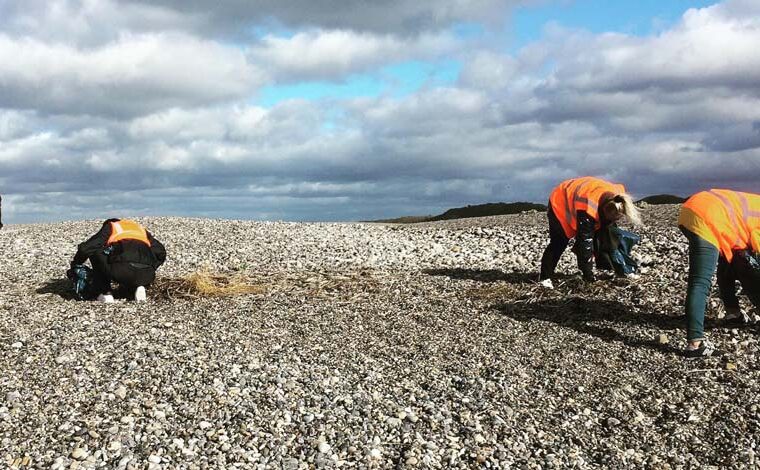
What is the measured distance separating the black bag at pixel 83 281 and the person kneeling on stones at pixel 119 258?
5cm

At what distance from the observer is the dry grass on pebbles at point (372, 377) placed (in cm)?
474

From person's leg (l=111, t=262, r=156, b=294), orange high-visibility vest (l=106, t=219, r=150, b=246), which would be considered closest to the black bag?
person's leg (l=111, t=262, r=156, b=294)

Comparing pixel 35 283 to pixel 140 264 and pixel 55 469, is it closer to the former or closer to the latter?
pixel 140 264

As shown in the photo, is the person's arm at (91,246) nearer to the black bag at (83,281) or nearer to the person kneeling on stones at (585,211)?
the black bag at (83,281)

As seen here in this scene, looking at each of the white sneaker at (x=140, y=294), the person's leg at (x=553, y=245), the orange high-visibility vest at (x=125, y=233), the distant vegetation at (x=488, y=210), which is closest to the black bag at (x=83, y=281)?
the orange high-visibility vest at (x=125, y=233)

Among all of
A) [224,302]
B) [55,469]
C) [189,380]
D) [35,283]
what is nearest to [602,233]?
[224,302]

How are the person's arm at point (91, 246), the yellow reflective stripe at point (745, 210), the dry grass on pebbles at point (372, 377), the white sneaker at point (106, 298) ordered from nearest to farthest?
the dry grass on pebbles at point (372, 377) → the yellow reflective stripe at point (745, 210) → the person's arm at point (91, 246) → the white sneaker at point (106, 298)

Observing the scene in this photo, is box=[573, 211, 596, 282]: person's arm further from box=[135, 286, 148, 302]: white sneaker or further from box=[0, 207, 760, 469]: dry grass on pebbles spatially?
box=[135, 286, 148, 302]: white sneaker

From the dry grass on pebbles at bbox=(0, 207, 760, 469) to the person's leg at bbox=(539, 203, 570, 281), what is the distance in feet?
0.96

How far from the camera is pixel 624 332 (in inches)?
293

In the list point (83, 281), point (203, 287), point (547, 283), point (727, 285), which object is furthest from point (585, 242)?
A: point (83, 281)

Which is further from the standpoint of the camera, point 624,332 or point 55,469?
point 624,332

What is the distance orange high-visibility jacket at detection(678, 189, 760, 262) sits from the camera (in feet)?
20.9

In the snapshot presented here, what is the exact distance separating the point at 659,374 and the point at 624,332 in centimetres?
123
